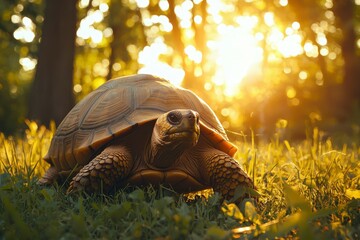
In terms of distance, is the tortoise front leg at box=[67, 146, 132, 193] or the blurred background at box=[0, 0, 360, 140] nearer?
the tortoise front leg at box=[67, 146, 132, 193]

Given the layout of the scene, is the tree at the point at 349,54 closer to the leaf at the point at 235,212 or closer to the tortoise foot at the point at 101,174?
the tortoise foot at the point at 101,174

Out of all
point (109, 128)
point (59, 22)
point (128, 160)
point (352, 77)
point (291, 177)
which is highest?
point (59, 22)

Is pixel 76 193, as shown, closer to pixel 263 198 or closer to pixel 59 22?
pixel 263 198

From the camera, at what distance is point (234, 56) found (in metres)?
13.7

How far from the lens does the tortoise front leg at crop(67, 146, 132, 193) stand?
8.35 feet

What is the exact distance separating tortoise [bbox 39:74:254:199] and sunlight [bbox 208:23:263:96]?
10.1m

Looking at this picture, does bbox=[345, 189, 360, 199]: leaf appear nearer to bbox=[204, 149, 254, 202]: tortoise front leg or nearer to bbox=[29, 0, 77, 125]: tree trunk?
bbox=[204, 149, 254, 202]: tortoise front leg

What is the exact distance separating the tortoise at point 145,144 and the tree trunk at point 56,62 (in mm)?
6121

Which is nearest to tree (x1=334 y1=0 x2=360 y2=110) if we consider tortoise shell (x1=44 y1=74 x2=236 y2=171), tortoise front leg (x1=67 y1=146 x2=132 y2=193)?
tortoise shell (x1=44 y1=74 x2=236 y2=171)

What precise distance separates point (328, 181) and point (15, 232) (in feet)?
6.26

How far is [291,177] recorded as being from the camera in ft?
9.73

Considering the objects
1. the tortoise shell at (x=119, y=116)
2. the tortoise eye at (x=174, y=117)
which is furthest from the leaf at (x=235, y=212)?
the tortoise shell at (x=119, y=116)

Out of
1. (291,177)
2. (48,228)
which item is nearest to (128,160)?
(48,228)

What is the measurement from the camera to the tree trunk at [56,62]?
909cm
